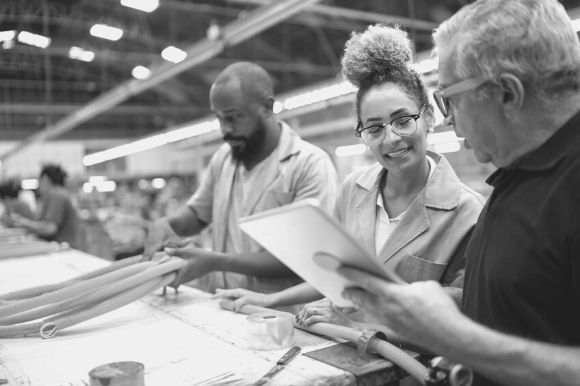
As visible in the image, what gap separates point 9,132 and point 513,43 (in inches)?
773

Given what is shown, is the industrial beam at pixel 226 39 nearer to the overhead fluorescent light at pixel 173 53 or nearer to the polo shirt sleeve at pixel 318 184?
the overhead fluorescent light at pixel 173 53

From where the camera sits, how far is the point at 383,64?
1673 millimetres

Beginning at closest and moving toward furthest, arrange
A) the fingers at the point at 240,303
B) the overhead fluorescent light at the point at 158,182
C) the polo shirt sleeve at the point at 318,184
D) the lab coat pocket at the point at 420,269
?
the lab coat pocket at the point at 420,269 < the fingers at the point at 240,303 < the polo shirt sleeve at the point at 318,184 < the overhead fluorescent light at the point at 158,182

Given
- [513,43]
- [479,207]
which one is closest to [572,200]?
[513,43]

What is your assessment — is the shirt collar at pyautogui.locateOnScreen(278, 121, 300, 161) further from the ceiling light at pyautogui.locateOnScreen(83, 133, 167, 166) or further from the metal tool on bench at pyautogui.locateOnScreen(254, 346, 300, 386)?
the ceiling light at pyautogui.locateOnScreen(83, 133, 167, 166)

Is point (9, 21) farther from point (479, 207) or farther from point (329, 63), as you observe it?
point (479, 207)

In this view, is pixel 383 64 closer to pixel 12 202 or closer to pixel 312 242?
A: pixel 312 242

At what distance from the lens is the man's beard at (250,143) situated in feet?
8.01

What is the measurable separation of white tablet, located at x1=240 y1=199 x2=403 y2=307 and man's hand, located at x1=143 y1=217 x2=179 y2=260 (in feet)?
3.88

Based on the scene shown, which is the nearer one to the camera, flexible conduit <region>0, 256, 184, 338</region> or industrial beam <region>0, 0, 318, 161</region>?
flexible conduit <region>0, 256, 184, 338</region>

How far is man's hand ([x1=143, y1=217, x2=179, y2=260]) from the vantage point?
215 centimetres

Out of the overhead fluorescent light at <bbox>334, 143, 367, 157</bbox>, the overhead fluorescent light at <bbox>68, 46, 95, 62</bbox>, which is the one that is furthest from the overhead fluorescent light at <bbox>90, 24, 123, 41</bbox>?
the overhead fluorescent light at <bbox>334, 143, 367, 157</bbox>

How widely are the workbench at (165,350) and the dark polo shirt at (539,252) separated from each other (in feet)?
1.13

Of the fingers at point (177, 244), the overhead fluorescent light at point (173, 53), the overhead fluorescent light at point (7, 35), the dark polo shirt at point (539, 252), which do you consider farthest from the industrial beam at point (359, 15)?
the dark polo shirt at point (539, 252)
